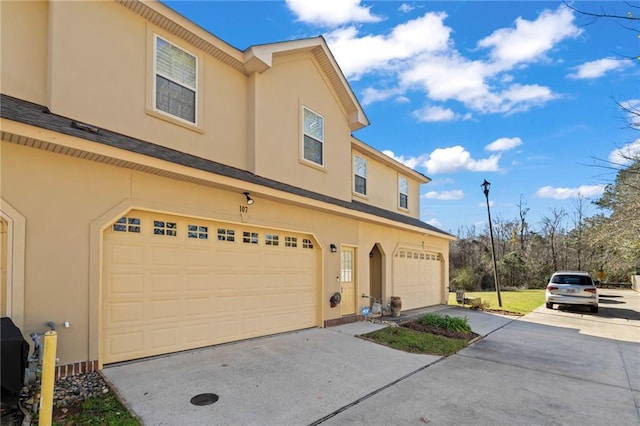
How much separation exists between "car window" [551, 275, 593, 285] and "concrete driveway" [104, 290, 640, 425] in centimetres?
687

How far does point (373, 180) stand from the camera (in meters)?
14.6

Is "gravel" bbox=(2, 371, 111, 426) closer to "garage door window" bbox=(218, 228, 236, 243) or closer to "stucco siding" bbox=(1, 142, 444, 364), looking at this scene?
"stucco siding" bbox=(1, 142, 444, 364)

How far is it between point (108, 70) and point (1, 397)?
200 inches

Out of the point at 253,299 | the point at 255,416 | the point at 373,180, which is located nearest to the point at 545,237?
the point at 373,180

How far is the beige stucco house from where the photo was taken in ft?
16.7

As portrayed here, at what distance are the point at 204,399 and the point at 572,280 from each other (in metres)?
16.1

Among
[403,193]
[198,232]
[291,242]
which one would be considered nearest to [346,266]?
[291,242]

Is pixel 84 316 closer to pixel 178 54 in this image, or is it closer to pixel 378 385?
pixel 378 385

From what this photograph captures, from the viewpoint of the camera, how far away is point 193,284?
22.9 feet

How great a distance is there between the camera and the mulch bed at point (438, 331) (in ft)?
31.0

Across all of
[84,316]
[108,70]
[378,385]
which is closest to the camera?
[84,316]

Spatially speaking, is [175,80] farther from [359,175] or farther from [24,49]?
[359,175]

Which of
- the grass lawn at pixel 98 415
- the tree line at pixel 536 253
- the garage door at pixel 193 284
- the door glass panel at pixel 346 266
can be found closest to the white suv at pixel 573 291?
the door glass panel at pixel 346 266

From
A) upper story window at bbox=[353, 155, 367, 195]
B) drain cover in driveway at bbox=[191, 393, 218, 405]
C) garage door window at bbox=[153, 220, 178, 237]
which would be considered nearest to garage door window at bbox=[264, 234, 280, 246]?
garage door window at bbox=[153, 220, 178, 237]
